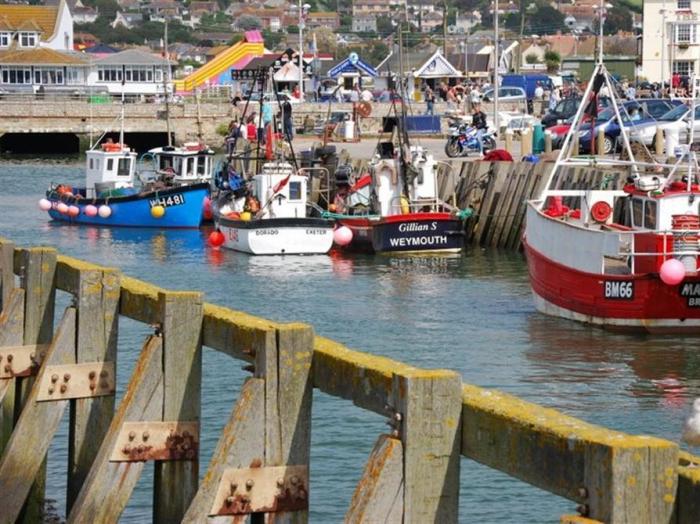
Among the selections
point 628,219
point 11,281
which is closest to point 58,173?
point 628,219

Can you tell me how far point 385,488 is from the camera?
829 centimetres

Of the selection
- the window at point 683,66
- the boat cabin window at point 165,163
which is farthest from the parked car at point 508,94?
the boat cabin window at point 165,163

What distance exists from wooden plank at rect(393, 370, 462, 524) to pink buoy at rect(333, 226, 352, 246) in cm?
3364

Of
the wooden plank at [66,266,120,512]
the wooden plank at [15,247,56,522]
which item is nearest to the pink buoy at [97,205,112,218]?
the wooden plank at [15,247,56,522]

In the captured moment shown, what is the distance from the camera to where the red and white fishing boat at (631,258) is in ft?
87.7

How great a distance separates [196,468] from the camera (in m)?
11.3

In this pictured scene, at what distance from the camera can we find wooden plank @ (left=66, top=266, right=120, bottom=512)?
12.4m

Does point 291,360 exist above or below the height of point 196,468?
above

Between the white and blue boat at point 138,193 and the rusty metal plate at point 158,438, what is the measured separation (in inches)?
1541

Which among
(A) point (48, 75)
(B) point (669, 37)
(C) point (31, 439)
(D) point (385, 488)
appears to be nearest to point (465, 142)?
(C) point (31, 439)

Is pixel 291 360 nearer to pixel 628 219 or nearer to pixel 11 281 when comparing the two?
pixel 11 281

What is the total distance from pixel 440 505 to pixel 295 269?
102 feet

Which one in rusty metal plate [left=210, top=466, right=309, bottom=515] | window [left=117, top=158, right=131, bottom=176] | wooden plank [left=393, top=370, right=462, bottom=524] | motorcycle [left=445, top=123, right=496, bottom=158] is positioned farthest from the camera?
window [left=117, top=158, right=131, bottom=176]

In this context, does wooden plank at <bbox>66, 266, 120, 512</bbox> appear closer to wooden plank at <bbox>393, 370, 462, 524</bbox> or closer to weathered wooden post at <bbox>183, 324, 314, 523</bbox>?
weathered wooden post at <bbox>183, 324, 314, 523</bbox>
